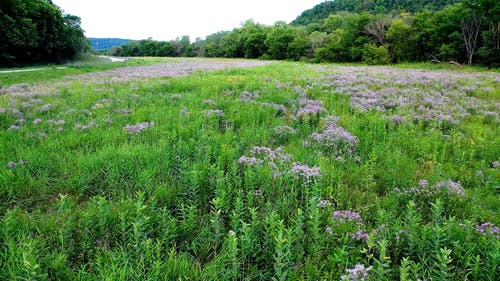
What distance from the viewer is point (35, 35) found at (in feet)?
110

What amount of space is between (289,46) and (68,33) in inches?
1908

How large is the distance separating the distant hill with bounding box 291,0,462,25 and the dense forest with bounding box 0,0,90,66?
66443 millimetres

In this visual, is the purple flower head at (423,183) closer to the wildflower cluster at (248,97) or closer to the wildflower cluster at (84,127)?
the wildflower cluster at (248,97)

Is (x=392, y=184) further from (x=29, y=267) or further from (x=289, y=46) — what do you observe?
(x=289, y=46)

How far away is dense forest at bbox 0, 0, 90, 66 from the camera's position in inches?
1156

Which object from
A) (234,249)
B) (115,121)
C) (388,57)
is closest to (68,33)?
(115,121)

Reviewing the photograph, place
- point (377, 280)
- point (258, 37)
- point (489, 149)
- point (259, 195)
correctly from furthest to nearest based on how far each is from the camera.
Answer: point (258, 37)
point (489, 149)
point (259, 195)
point (377, 280)

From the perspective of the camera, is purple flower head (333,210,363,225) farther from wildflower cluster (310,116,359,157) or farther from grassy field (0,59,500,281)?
wildflower cluster (310,116,359,157)

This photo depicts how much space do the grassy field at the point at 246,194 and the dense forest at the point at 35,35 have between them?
29.8 meters

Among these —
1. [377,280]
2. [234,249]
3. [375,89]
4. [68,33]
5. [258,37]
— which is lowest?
[377,280]

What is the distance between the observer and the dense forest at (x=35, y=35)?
1156 inches

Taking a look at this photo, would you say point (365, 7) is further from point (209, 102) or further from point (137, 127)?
point (137, 127)

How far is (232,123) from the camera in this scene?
748cm

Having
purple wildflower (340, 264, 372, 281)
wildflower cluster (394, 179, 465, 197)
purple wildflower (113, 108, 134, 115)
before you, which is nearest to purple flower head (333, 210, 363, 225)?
purple wildflower (340, 264, 372, 281)
